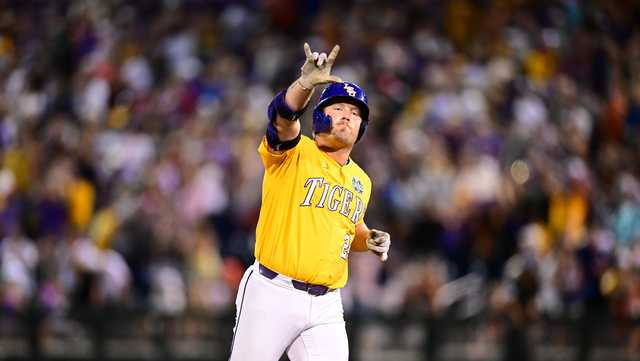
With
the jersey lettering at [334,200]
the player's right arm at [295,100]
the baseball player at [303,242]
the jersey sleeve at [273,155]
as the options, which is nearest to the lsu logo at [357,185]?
the baseball player at [303,242]

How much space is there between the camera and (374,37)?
13.3 metres

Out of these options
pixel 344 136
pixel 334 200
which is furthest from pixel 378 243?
pixel 344 136

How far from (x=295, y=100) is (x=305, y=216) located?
2.16ft

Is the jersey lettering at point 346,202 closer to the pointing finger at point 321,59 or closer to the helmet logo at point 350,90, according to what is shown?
the helmet logo at point 350,90

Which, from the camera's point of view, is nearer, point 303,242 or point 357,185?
point 303,242

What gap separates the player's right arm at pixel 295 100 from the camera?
5.45 meters

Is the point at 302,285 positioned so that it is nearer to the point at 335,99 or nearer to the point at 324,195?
the point at 324,195

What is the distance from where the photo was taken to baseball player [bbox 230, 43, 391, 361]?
5902mm

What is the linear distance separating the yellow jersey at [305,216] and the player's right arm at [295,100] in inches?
4.0

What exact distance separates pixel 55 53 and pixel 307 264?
8622mm

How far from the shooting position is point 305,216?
5.97m

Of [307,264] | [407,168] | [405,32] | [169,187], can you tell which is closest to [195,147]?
[169,187]

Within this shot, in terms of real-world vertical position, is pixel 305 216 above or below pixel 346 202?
below

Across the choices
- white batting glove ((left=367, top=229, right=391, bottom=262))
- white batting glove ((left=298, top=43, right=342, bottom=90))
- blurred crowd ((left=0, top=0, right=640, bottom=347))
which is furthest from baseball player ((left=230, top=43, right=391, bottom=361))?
blurred crowd ((left=0, top=0, right=640, bottom=347))
